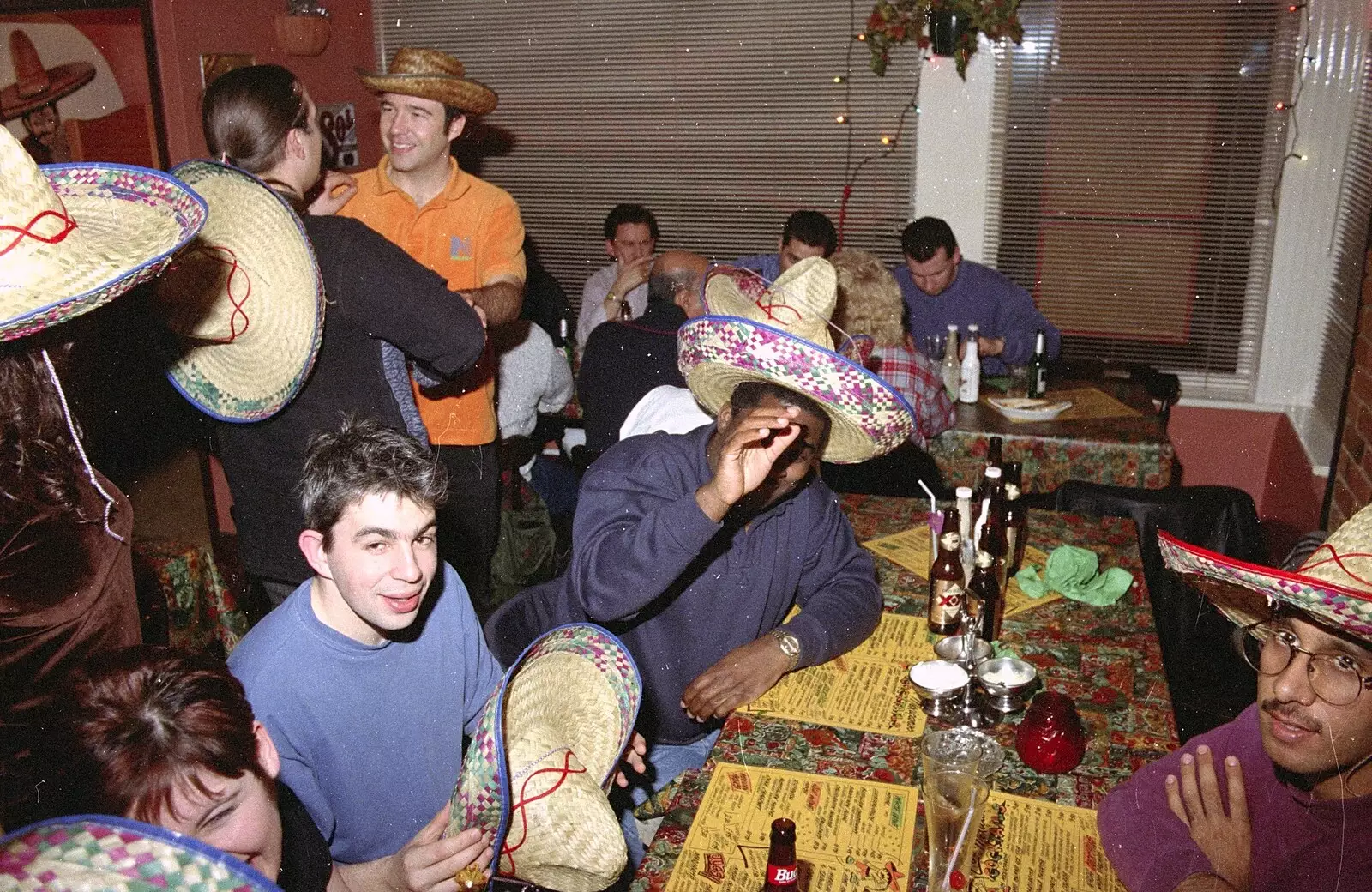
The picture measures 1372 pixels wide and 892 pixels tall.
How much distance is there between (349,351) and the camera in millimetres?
2582

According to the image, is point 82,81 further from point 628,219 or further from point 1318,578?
point 1318,578

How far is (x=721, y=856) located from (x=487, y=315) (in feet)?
6.91

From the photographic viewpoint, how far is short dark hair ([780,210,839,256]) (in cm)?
480

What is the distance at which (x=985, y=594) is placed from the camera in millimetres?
2318

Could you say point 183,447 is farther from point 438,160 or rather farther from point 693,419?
point 693,419

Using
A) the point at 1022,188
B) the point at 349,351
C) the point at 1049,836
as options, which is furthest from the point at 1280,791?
the point at 1022,188

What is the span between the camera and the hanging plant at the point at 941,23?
208 inches

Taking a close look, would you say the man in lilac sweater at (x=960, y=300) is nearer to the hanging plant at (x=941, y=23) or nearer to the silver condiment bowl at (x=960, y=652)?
the hanging plant at (x=941, y=23)

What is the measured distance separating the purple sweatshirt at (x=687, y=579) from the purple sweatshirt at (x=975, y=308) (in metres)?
2.85

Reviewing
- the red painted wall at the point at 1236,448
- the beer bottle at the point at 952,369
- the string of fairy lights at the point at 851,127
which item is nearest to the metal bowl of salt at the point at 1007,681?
the beer bottle at the point at 952,369

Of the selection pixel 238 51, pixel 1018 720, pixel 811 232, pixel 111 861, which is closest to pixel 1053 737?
pixel 1018 720

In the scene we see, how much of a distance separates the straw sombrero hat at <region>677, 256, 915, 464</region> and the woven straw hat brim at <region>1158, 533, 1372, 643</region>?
2.25ft

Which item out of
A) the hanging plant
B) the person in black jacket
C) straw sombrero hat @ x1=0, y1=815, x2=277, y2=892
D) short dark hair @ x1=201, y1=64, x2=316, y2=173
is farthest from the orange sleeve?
straw sombrero hat @ x1=0, y1=815, x2=277, y2=892

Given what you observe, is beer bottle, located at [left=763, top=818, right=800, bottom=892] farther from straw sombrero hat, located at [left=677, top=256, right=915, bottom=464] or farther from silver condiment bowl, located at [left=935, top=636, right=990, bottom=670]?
straw sombrero hat, located at [left=677, top=256, right=915, bottom=464]
